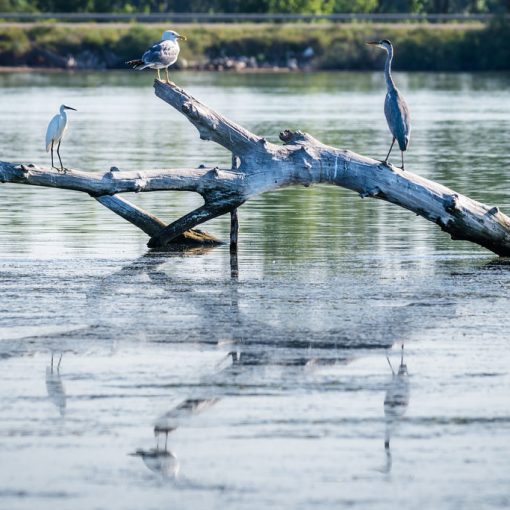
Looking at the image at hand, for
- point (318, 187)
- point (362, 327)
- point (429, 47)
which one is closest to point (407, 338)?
point (362, 327)

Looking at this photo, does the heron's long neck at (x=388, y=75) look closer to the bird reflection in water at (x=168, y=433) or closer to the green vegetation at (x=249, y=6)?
the bird reflection in water at (x=168, y=433)

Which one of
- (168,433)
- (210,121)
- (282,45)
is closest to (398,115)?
(210,121)

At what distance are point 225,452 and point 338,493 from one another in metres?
0.87

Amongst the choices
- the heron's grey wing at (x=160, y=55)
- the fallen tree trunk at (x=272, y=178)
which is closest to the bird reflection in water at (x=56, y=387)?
the fallen tree trunk at (x=272, y=178)

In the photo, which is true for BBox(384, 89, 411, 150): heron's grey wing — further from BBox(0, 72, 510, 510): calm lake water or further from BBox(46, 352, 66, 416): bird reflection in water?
BBox(46, 352, 66, 416): bird reflection in water

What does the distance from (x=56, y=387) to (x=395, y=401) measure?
2071 millimetres

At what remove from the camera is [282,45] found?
99.1 meters

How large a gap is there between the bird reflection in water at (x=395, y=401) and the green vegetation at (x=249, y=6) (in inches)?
3949

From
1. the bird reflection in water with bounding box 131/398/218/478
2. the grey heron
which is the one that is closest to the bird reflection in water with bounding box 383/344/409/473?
the bird reflection in water with bounding box 131/398/218/478

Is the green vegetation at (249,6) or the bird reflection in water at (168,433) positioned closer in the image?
the bird reflection in water at (168,433)

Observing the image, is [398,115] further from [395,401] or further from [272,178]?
[395,401]

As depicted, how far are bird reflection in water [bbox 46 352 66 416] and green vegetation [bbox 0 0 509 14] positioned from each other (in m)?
101

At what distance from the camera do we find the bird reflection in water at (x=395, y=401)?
8641 millimetres

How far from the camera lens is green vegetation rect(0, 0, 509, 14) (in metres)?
115
